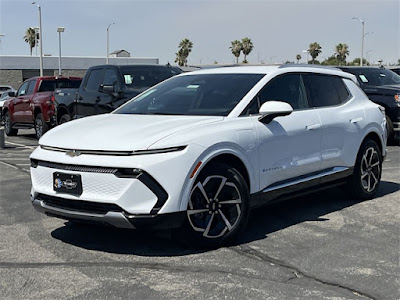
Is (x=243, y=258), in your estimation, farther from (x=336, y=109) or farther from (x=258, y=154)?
(x=336, y=109)

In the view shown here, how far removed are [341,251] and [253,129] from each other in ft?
4.40

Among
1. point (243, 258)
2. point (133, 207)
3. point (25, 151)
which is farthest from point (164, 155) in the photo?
point (25, 151)

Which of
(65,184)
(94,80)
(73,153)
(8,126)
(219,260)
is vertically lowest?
(219,260)

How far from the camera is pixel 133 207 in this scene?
170 inches

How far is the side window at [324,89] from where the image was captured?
6164 millimetres

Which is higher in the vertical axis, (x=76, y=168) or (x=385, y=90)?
(x=385, y=90)

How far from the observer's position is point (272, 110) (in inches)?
201

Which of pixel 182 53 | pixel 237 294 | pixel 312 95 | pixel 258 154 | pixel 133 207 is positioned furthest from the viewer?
pixel 182 53

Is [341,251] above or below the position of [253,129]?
below

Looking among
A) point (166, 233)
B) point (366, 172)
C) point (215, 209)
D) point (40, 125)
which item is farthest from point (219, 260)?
point (40, 125)

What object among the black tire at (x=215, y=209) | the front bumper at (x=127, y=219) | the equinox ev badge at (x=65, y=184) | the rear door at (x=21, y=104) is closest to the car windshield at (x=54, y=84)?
the rear door at (x=21, y=104)

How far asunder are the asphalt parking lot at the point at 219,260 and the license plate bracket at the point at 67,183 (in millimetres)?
549

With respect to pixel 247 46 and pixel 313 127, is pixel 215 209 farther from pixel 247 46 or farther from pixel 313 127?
pixel 247 46

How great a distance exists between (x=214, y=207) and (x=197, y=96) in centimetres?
135
